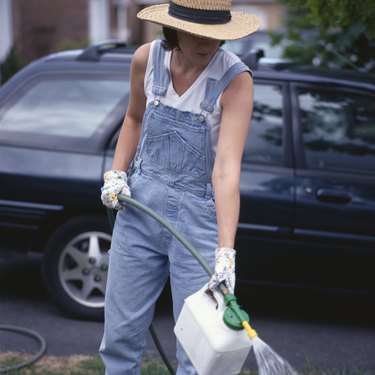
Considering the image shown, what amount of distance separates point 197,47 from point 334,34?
357 centimetres

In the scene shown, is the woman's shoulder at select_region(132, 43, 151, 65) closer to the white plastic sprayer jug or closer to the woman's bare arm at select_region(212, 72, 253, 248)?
the woman's bare arm at select_region(212, 72, 253, 248)

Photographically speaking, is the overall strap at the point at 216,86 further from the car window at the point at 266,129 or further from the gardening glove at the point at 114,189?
the car window at the point at 266,129

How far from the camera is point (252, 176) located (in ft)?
16.1

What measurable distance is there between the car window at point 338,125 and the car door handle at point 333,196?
0.23 meters

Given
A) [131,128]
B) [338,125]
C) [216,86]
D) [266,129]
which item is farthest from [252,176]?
[216,86]

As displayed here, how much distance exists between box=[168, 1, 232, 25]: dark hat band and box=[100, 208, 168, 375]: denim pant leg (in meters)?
0.74

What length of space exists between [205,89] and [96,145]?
2.07 metres

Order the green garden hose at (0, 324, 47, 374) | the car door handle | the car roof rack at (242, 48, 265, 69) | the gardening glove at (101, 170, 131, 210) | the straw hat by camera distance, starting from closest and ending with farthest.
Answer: the straw hat, the gardening glove at (101, 170, 131, 210), the green garden hose at (0, 324, 47, 374), the car door handle, the car roof rack at (242, 48, 265, 69)

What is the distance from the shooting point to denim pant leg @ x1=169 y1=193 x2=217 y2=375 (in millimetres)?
3164

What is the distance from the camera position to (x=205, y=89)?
3080 mm

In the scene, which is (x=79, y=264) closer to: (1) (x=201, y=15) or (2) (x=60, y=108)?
(2) (x=60, y=108)

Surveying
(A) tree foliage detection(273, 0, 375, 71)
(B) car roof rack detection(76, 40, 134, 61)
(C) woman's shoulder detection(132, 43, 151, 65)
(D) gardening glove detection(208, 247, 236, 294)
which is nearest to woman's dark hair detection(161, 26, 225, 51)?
(C) woman's shoulder detection(132, 43, 151, 65)

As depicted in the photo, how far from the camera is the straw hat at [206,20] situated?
9.70ft

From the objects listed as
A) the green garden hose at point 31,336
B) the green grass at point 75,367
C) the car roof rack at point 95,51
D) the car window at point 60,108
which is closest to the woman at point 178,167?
the green grass at point 75,367
